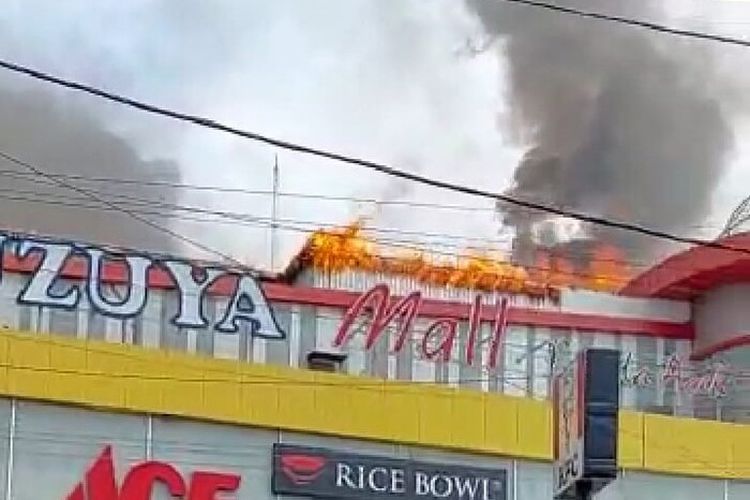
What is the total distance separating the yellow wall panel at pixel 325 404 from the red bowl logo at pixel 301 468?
0.37 meters

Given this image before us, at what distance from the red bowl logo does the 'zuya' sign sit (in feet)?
8.49

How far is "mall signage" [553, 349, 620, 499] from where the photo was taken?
1730 cm

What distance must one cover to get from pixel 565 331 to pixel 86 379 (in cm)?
1404

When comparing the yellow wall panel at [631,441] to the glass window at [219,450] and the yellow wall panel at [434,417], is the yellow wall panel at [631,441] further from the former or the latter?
the glass window at [219,450]

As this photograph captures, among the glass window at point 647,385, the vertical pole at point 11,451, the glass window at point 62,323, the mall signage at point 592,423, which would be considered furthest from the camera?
the glass window at point 647,385

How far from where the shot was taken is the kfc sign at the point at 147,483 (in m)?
22.8

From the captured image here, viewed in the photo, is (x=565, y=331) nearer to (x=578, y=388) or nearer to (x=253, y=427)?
(x=253, y=427)

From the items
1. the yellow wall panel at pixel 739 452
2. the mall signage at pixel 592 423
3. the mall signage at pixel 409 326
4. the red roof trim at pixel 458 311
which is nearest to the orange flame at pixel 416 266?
the red roof trim at pixel 458 311

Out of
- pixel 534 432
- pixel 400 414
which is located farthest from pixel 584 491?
pixel 534 432

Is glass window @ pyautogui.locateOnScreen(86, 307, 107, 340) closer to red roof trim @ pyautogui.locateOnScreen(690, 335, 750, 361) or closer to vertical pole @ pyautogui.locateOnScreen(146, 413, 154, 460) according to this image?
vertical pole @ pyautogui.locateOnScreen(146, 413, 154, 460)

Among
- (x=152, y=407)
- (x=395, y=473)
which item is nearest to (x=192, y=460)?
(x=152, y=407)

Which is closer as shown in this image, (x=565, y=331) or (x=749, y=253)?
(x=749, y=253)

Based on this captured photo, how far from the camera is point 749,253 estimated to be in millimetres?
31047

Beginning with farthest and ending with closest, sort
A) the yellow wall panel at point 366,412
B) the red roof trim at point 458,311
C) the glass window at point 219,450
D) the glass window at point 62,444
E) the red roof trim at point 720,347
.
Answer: the red roof trim at point 720,347, the red roof trim at point 458,311, the yellow wall panel at point 366,412, the glass window at point 219,450, the glass window at point 62,444
